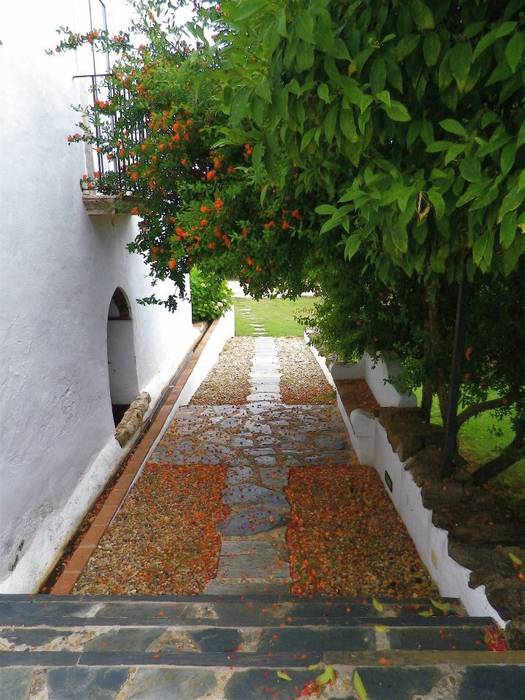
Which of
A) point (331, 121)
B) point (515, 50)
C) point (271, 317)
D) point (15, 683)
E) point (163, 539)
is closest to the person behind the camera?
point (515, 50)

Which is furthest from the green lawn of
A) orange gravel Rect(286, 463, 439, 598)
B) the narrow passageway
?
orange gravel Rect(286, 463, 439, 598)

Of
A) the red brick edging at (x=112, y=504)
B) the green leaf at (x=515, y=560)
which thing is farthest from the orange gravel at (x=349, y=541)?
the red brick edging at (x=112, y=504)

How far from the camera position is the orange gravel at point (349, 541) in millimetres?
3869

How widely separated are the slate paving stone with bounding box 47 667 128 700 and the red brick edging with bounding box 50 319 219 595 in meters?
2.15

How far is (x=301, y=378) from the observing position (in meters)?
10.5

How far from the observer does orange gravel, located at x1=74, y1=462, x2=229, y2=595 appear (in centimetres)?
407

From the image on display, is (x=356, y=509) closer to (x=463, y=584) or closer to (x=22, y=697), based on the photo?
(x=463, y=584)

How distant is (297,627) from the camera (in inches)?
104

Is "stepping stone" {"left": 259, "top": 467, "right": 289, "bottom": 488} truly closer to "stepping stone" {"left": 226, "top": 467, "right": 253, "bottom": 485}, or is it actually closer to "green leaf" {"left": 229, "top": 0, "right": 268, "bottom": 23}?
"stepping stone" {"left": 226, "top": 467, "right": 253, "bottom": 485}

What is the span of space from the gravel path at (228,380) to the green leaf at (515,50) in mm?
7488

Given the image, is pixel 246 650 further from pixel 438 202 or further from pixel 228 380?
pixel 228 380

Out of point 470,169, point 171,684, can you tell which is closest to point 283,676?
point 171,684

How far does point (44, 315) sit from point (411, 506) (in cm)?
334

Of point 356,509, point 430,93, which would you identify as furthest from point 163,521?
point 430,93
